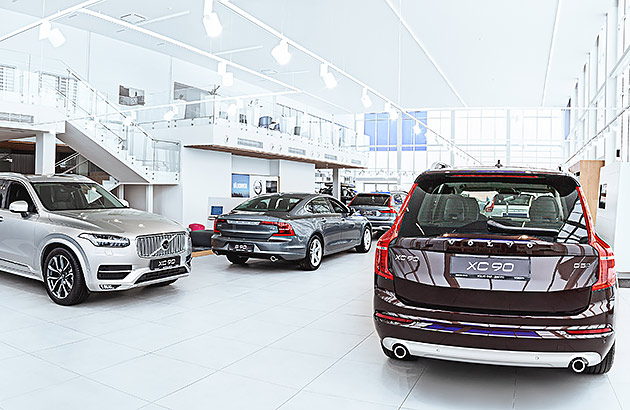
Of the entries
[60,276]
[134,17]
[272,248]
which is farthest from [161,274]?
[134,17]

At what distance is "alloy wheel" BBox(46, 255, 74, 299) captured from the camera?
17.7 ft

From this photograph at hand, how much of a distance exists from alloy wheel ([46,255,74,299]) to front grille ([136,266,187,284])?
762 mm

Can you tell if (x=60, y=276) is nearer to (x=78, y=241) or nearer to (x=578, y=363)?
(x=78, y=241)

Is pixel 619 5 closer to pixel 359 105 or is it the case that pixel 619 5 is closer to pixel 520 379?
pixel 520 379

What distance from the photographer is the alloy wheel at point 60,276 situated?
539 centimetres

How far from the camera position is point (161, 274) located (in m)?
5.68

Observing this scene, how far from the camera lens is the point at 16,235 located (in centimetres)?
598

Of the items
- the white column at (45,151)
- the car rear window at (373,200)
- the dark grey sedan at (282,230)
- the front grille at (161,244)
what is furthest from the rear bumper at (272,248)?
the white column at (45,151)

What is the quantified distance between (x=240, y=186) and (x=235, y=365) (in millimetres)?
15883

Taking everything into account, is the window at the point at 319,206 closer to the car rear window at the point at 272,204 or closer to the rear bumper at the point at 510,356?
the car rear window at the point at 272,204

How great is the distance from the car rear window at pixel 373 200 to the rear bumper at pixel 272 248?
560cm

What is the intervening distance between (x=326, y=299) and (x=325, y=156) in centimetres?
1698

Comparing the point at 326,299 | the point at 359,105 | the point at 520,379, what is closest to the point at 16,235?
the point at 326,299

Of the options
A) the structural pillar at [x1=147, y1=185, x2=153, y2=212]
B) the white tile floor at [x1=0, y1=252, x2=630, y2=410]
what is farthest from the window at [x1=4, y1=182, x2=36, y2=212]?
the structural pillar at [x1=147, y1=185, x2=153, y2=212]
